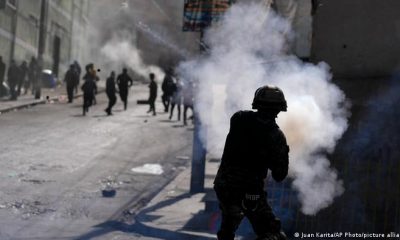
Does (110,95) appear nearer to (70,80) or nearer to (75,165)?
(70,80)

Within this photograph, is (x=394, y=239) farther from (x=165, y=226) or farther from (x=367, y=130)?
(x=165, y=226)

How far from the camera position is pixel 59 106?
81.4 ft

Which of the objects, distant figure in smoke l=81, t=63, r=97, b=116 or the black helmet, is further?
distant figure in smoke l=81, t=63, r=97, b=116

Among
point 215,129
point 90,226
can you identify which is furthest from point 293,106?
point 215,129

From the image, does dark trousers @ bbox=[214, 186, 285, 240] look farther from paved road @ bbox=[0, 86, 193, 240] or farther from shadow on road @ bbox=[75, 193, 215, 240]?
paved road @ bbox=[0, 86, 193, 240]

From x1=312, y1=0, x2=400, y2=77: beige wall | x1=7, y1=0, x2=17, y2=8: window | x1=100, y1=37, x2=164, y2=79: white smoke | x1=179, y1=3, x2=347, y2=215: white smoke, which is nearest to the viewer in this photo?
x1=179, y1=3, x2=347, y2=215: white smoke

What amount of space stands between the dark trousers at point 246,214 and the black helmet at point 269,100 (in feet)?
2.42

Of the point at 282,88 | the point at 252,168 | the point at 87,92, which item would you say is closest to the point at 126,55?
the point at 87,92

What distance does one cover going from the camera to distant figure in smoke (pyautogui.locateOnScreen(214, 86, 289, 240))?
5613 millimetres

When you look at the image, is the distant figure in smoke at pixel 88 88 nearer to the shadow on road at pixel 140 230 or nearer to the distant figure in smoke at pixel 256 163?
the shadow on road at pixel 140 230

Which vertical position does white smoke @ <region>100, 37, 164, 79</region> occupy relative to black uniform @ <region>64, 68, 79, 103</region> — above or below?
above

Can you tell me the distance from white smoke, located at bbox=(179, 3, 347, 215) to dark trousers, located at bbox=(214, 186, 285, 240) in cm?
249

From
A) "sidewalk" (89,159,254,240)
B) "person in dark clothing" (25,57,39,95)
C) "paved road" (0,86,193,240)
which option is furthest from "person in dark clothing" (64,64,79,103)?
"sidewalk" (89,159,254,240)

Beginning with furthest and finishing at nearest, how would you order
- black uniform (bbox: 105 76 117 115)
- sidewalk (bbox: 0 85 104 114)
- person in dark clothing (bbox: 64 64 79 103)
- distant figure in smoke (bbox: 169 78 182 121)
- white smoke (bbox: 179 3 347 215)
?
person in dark clothing (bbox: 64 64 79 103) < sidewalk (bbox: 0 85 104 114) < black uniform (bbox: 105 76 117 115) < distant figure in smoke (bbox: 169 78 182 121) < white smoke (bbox: 179 3 347 215)
